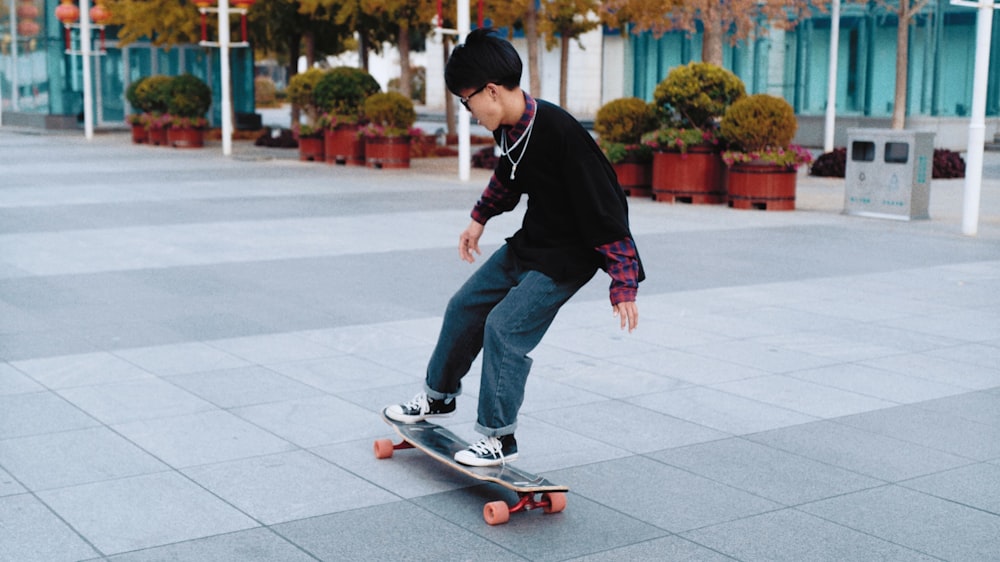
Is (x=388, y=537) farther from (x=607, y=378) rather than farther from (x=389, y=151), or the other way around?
(x=389, y=151)

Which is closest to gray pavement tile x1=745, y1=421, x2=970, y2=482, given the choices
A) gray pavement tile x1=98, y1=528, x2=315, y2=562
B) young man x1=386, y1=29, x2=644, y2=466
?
young man x1=386, y1=29, x2=644, y2=466

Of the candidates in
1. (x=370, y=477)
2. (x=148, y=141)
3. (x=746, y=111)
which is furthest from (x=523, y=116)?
(x=148, y=141)

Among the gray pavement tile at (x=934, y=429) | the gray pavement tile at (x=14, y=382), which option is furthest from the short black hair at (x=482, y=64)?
the gray pavement tile at (x=14, y=382)

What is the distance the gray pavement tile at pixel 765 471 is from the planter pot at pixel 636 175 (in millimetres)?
11675

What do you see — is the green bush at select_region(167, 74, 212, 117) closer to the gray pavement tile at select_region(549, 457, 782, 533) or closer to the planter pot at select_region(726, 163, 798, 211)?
the planter pot at select_region(726, 163, 798, 211)

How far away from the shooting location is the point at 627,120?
1727 cm

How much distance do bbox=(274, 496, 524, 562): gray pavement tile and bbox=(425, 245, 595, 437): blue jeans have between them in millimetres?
437

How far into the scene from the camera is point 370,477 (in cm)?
522

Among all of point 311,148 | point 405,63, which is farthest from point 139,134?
point 311,148

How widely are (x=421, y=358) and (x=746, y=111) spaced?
9.10 m

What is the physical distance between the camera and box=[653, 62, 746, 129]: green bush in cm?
1612

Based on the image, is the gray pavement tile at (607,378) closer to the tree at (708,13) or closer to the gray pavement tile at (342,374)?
the gray pavement tile at (342,374)

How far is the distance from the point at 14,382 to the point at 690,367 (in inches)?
142

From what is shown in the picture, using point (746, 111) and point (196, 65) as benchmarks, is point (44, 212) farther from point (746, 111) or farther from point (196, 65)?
point (196, 65)
